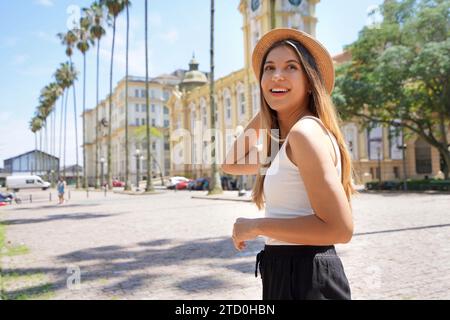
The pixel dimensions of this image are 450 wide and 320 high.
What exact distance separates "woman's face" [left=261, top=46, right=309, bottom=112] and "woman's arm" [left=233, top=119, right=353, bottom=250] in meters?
0.22

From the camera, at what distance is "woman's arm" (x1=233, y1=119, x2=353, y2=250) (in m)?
1.26

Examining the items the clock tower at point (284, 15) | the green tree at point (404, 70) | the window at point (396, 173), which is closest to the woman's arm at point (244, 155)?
the green tree at point (404, 70)

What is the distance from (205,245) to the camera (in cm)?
827

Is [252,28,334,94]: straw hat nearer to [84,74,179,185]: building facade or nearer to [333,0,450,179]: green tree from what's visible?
[333,0,450,179]: green tree

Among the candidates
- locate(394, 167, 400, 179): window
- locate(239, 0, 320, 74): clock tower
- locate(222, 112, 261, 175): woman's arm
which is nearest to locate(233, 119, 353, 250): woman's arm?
locate(222, 112, 261, 175): woman's arm

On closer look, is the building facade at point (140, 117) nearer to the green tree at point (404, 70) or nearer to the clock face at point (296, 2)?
the clock face at point (296, 2)

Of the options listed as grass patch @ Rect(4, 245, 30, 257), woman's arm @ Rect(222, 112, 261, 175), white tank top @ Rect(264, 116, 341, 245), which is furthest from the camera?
grass patch @ Rect(4, 245, 30, 257)

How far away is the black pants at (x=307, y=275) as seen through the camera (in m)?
1.41

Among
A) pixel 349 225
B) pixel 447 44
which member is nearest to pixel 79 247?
pixel 349 225

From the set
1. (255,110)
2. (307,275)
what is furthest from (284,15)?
(307,275)

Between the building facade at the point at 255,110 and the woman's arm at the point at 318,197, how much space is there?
24248mm

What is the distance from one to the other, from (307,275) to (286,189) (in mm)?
315

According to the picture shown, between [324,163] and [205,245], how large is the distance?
7.26 meters
